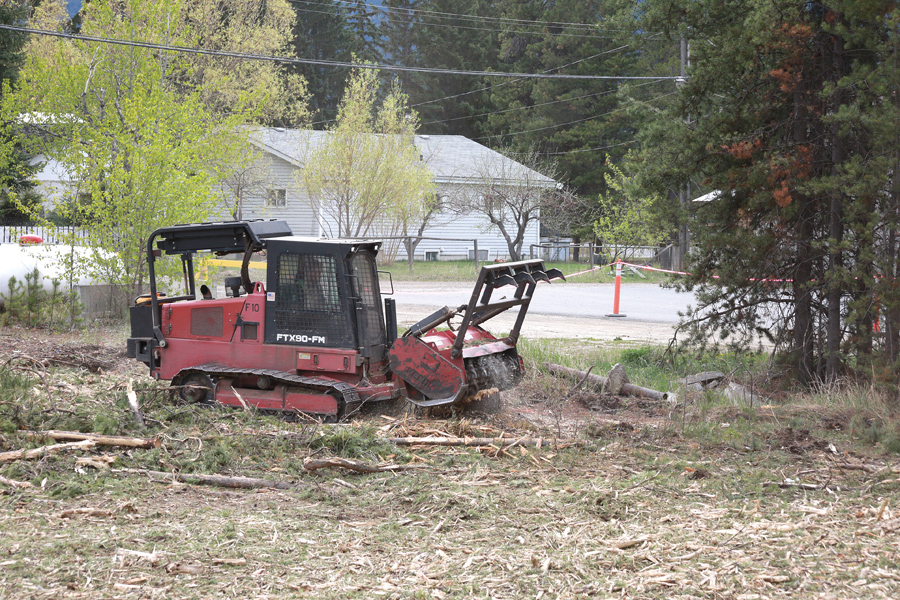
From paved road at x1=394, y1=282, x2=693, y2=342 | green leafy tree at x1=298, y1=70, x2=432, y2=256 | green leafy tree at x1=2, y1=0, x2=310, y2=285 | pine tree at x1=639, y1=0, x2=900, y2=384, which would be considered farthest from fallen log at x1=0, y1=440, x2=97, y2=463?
green leafy tree at x1=298, y1=70, x2=432, y2=256

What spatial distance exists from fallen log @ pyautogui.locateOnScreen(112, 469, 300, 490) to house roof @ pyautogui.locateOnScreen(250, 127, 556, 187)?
1225 inches

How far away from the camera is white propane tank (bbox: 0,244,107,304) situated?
17.2 metres

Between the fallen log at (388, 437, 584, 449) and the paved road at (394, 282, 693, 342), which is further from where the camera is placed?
the paved road at (394, 282, 693, 342)

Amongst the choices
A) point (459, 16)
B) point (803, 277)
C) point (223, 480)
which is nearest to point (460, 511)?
point (223, 480)

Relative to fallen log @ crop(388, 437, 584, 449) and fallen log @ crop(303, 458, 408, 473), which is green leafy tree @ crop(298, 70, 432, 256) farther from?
fallen log @ crop(303, 458, 408, 473)

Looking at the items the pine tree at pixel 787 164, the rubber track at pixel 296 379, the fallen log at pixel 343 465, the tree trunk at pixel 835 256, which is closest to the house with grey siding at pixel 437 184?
the pine tree at pixel 787 164

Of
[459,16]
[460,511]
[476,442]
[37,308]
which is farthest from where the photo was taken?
[459,16]

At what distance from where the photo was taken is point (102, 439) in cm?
734

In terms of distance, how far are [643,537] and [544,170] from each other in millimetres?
42312

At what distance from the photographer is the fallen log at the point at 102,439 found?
289 inches

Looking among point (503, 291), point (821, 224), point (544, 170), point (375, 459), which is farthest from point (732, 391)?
point (544, 170)

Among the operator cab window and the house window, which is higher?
the house window

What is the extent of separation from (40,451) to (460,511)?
3.48 metres

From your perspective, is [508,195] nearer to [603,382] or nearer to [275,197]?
[275,197]
